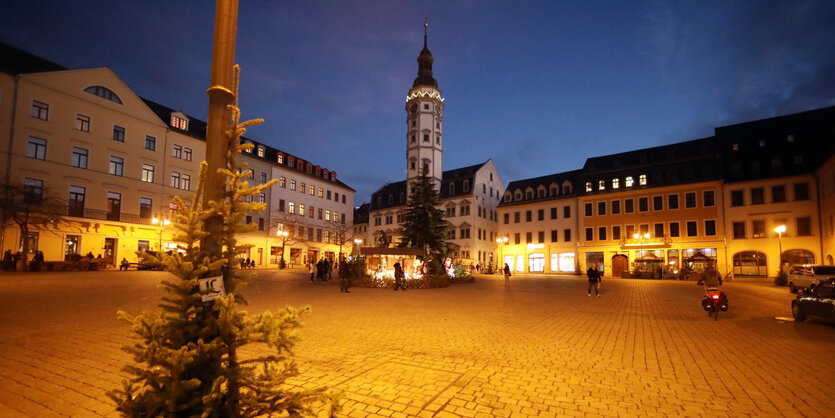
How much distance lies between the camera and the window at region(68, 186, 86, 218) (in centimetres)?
3597

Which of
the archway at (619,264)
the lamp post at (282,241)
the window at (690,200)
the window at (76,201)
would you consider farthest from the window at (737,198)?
the window at (76,201)

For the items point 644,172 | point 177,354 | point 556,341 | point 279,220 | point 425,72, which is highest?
point 425,72

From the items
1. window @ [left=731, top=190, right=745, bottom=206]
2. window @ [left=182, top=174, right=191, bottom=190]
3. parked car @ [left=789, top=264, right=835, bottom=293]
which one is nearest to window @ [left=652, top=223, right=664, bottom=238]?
window @ [left=731, top=190, right=745, bottom=206]

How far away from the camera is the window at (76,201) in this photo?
35969 mm

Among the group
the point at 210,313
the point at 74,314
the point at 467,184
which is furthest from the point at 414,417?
the point at 467,184

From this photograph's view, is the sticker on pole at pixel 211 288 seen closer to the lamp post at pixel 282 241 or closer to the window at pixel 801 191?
the lamp post at pixel 282 241

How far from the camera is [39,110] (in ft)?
113

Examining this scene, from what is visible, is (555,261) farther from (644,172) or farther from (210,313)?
(210,313)

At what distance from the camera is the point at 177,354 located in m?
2.49

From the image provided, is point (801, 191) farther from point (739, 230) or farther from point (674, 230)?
point (674, 230)

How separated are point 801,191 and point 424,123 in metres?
42.1

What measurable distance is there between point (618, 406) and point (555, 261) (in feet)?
167

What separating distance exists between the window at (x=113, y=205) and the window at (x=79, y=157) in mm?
3307

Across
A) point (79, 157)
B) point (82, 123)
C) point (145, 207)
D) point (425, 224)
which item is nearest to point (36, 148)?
point (79, 157)
